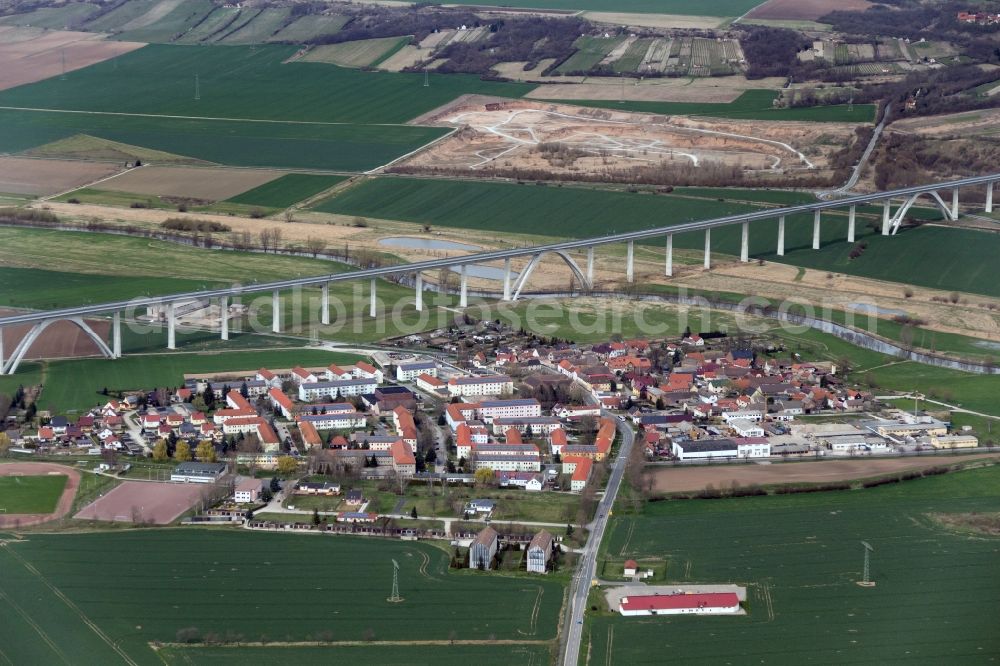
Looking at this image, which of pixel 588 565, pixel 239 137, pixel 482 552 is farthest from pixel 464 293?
pixel 239 137

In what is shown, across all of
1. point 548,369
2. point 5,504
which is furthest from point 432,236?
point 5,504

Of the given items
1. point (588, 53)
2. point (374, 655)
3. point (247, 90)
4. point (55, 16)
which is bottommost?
point (374, 655)

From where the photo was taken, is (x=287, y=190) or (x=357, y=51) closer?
(x=287, y=190)

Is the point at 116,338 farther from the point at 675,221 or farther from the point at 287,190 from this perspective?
the point at 287,190

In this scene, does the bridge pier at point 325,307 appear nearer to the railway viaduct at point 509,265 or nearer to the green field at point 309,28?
the railway viaduct at point 509,265

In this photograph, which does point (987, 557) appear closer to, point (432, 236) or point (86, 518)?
point (86, 518)

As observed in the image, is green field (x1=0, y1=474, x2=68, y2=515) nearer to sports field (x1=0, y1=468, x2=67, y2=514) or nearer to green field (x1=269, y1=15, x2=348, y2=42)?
sports field (x1=0, y1=468, x2=67, y2=514)
